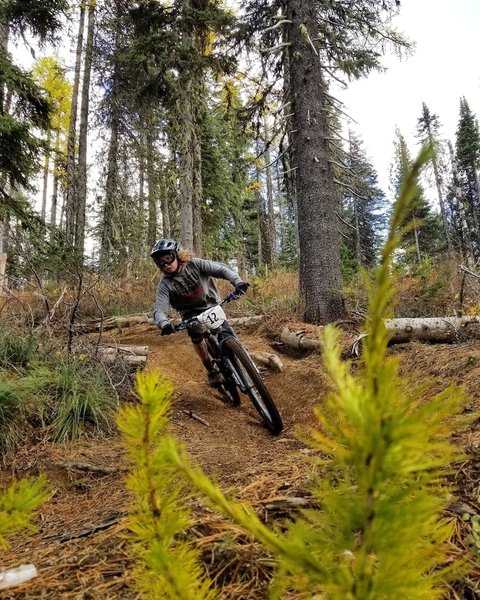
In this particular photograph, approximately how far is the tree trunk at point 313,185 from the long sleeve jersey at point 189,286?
8.95ft

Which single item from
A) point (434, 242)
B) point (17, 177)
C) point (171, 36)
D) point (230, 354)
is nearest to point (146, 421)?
point (230, 354)

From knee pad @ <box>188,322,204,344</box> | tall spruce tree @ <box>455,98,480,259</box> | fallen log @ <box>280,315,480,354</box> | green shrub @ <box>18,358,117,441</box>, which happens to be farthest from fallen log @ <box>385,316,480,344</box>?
tall spruce tree @ <box>455,98,480,259</box>

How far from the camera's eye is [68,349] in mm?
4512

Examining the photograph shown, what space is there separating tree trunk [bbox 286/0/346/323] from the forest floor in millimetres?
1307

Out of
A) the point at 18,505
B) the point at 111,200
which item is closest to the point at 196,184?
the point at 111,200

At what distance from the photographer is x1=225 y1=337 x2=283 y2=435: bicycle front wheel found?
400 cm

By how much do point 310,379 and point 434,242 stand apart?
40.3m

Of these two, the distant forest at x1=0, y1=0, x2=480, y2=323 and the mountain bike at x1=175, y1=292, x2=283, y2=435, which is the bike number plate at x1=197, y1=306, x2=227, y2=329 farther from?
the distant forest at x1=0, y1=0, x2=480, y2=323

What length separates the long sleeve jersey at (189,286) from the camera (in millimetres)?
4723

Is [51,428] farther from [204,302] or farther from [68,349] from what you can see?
[204,302]

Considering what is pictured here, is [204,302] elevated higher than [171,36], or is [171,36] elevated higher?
[171,36]

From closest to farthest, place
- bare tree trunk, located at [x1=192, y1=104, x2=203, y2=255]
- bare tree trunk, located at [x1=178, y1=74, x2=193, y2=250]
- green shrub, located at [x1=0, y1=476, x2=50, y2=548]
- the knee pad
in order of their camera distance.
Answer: green shrub, located at [x1=0, y1=476, x2=50, y2=548] → the knee pad → bare tree trunk, located at [x1=178, y1=74, x2=193, y2=250] → bare tree trunk, located at [x1=192, y1=104, x2=203, y2=255]

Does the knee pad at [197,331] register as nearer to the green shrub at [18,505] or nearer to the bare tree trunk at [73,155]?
the green shrub at [18,505]

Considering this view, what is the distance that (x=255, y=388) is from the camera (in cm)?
414
